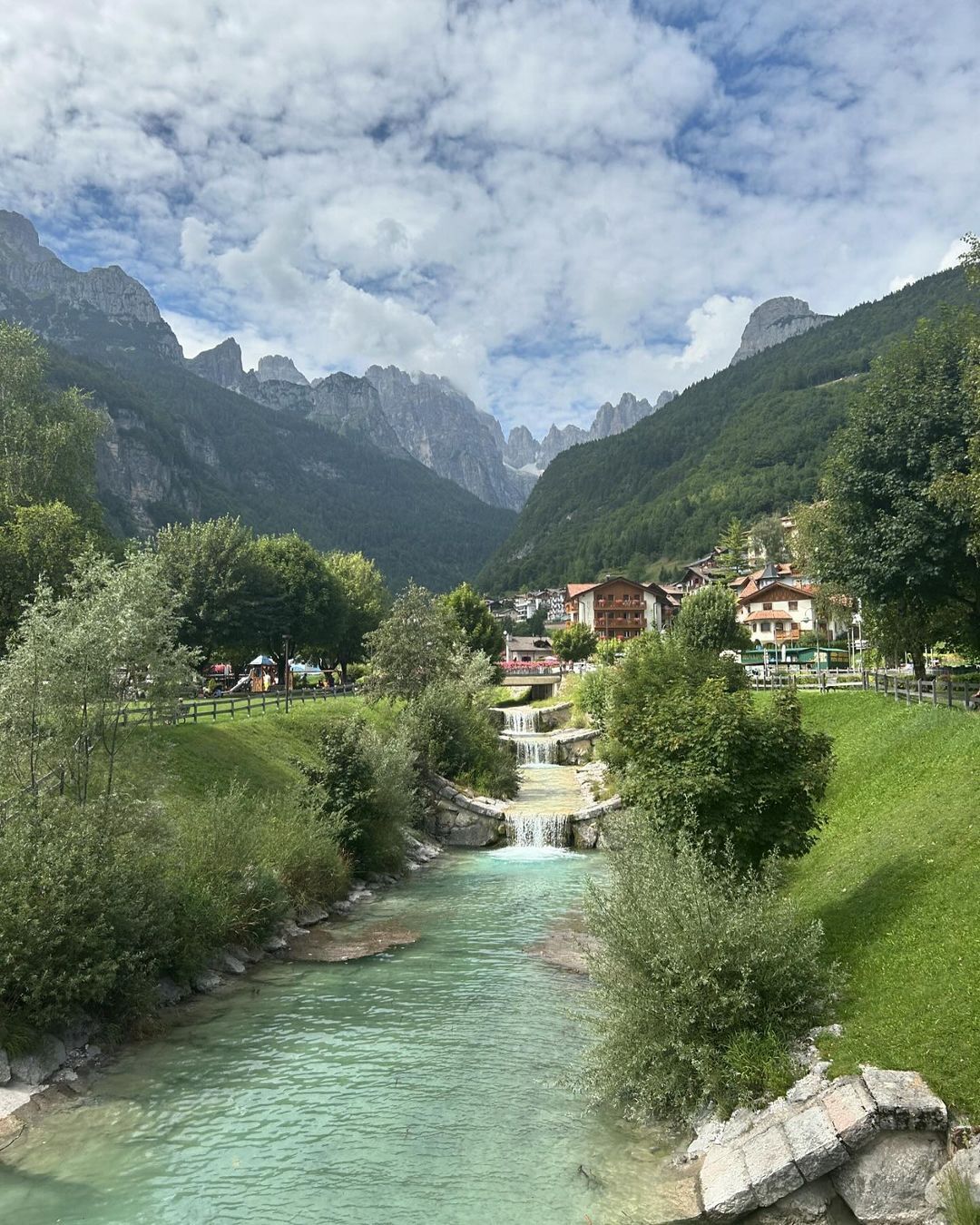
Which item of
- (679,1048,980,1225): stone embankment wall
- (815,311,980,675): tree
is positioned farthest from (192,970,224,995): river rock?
(815,311,980,675): tree

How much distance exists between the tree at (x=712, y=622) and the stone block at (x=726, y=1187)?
5269cm

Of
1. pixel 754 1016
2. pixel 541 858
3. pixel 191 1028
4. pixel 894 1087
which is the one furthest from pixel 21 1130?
pixel 541 858

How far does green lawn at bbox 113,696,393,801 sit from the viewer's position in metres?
19.6

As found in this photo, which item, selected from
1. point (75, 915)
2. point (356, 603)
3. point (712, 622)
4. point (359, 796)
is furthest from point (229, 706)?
point (356, 603)

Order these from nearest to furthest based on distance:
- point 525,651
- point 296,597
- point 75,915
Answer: point 75,915, point 296,597, point 525,651

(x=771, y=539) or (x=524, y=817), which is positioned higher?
(x=771, y=539)

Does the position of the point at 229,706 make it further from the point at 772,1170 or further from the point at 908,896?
the point at 772,1170

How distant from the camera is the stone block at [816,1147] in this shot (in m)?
9.30

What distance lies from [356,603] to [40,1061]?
235 ft

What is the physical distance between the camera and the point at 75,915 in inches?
583

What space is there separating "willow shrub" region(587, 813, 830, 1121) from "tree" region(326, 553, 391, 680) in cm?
6417

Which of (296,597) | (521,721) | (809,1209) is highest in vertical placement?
(296,597)

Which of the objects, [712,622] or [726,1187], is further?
[712,622]

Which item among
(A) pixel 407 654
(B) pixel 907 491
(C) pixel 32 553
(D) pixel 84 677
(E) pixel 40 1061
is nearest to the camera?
(E) pixel 40 1061
